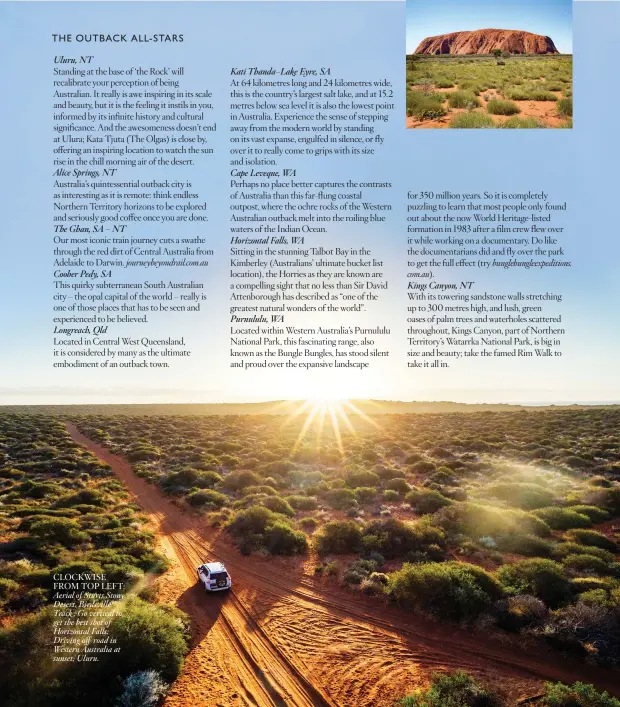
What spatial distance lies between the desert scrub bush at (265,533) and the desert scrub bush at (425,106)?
823 inches

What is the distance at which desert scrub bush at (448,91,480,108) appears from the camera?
21.8 meters

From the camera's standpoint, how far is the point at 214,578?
661 inches

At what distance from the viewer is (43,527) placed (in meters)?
20.3

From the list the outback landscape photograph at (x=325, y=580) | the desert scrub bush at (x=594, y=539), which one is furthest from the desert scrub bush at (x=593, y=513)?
the desert scrub bush at (x=594, y=539)

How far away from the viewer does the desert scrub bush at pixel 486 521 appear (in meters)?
21.6

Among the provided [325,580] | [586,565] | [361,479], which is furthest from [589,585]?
[361,479]

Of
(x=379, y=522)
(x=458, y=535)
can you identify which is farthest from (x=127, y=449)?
(x=458, y=535)

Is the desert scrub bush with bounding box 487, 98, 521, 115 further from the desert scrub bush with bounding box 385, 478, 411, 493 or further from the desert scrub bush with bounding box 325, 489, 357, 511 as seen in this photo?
the desert scrub bush with bounding box 385, 478, 411, 493

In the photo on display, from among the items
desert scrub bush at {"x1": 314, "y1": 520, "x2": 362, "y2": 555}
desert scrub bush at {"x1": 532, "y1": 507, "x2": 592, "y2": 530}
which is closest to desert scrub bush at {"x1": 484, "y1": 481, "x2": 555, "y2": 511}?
desert scrub bush at {"x1": 532, "y1": 507, "x2": 592, "y2": 530}

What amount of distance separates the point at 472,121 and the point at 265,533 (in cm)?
2143

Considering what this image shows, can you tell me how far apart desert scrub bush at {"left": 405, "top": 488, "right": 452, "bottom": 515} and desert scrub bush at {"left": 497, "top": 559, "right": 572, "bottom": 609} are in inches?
361

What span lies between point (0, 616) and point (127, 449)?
33.9 meters

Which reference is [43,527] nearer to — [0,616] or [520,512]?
[0,616]

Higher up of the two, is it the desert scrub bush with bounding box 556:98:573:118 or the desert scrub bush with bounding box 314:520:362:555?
the desert scrub bush with bounding box 556:98:573:118
